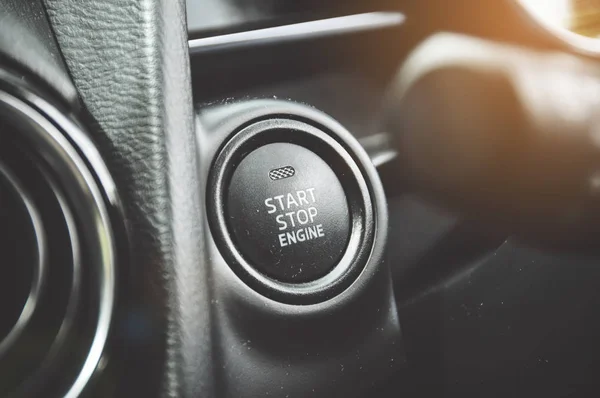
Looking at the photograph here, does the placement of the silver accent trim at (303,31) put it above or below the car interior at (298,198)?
above

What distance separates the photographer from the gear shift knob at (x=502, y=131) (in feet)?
2.79

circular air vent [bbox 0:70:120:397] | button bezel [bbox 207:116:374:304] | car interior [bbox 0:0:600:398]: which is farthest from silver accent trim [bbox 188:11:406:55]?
circular air vent [bbox 0:70:120:397]

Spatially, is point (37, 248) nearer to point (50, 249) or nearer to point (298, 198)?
point (50, 249)

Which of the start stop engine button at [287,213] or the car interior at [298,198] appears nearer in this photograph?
the car interior at [298,198]

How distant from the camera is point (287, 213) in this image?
2.27 feet

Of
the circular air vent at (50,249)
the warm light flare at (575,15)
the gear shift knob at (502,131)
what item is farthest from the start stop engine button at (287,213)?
the warm light flare at (575,15)

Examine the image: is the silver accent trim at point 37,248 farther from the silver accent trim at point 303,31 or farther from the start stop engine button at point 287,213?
the silver accent trim at point 303,31

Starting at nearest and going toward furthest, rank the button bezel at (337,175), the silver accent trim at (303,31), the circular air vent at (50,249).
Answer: the circular air vent at (50,249) → the button bezel at (337,175) → the silver accent trim at (303,31)

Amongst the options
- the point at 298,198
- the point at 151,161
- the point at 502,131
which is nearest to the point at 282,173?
the point at 298,198

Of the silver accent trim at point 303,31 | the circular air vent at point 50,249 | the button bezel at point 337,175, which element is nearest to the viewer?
the circular air vent at point 50,249

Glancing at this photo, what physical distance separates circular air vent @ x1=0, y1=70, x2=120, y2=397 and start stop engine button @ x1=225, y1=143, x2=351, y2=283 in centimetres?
15

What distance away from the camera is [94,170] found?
1.86ft

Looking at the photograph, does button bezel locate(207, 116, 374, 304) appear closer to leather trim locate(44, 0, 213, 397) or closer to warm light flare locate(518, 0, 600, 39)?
leather trim locate(44, 0, 213, 397)

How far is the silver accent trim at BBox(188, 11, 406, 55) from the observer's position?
822 mm
